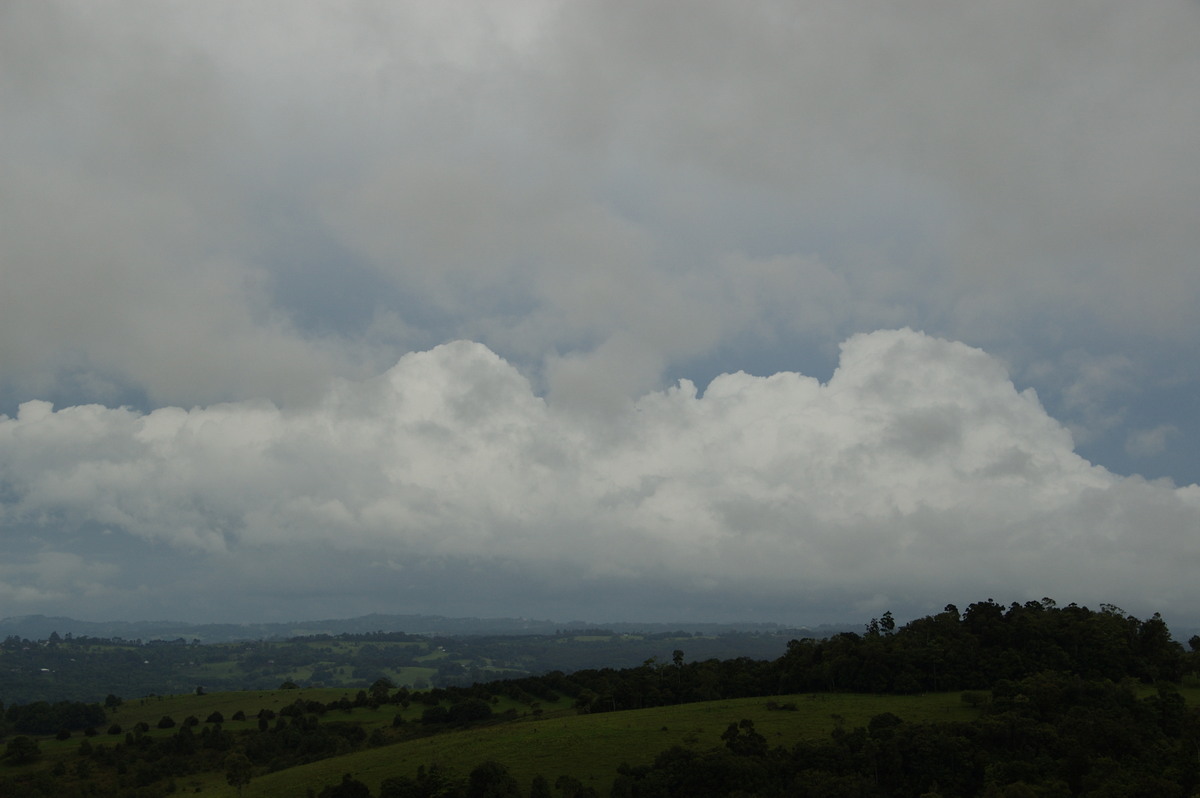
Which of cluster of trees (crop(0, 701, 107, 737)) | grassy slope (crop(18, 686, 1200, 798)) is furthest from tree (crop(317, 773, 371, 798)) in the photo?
cluster of trees (crop(0, 701, 107, 737))

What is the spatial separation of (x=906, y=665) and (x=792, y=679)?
21.7 meters

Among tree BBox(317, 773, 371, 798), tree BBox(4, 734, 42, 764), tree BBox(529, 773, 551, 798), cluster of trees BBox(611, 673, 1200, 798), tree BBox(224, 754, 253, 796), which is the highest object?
cluster of trees BBox(611, 673, 1200, 798)

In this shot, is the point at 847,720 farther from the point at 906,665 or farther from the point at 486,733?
the point at 486,733

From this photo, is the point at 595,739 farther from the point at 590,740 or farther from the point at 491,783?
the point at 491,783

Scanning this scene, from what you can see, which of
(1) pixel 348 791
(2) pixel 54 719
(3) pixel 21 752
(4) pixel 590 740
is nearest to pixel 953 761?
(4) pixel 590 740

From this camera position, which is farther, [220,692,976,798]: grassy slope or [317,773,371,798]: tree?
[220,692,976,798]: grassy slope

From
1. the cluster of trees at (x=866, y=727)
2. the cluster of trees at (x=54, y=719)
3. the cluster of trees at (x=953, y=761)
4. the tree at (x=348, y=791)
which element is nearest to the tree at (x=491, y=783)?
the cluster of trees at (x=866, y=727)

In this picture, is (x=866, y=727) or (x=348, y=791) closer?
(x=348, y=791)

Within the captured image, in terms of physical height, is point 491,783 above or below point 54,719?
above

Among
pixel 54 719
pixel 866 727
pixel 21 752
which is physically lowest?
pixel 54 719

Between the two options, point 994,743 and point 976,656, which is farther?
point 976,656

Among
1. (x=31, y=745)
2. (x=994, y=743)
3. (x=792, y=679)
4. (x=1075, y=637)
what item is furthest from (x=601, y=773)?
(x=31, y=745)

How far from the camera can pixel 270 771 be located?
13150 centimetres

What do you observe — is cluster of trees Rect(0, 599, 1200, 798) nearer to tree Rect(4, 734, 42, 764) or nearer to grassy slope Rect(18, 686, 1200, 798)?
tree Rect(4, 734, 42, 764)
